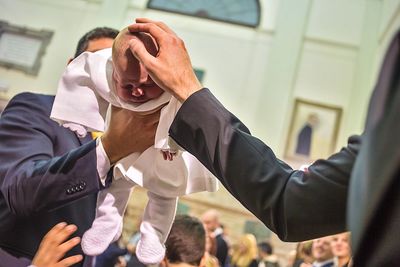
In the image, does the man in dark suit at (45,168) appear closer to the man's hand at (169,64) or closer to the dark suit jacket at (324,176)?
the man's hand at (169,64)

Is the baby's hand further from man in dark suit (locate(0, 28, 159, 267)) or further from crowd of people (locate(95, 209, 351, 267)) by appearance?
crowd of people (locate(95, 209, 351, 267))

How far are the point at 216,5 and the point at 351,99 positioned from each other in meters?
3.06

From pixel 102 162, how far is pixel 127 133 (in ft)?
0.32

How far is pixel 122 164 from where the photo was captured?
50.6 inches

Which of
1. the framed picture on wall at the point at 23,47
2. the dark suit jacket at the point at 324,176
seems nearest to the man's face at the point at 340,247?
the dark suit jacket at the point at 324,176

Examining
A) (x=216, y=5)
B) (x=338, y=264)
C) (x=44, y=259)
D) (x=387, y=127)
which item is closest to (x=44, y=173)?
(x=44, y=259)

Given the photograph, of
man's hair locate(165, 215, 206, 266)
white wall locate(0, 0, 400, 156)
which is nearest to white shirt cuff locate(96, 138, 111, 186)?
man's hair locate(165, 215, 206, 266)

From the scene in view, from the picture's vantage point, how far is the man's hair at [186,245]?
210 cm

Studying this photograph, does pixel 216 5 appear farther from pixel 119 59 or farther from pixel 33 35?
pixel 119 59

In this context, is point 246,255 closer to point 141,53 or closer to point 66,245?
point 66,245

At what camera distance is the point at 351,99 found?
8.84 metres

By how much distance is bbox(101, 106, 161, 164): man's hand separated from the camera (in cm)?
125

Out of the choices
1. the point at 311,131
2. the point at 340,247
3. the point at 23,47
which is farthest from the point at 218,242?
the point at 23,47

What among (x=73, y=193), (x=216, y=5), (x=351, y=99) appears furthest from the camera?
(x=216, y=5)
